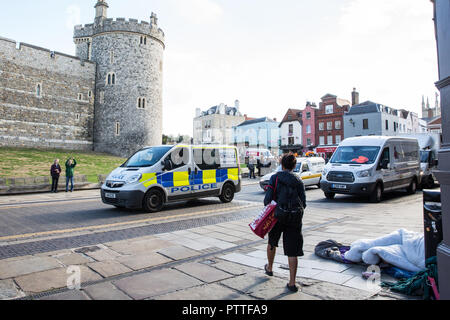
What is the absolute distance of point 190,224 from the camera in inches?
298

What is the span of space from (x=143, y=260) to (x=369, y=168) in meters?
9.66

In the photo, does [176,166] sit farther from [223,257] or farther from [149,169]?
[223,257]

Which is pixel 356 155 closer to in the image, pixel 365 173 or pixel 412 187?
pixel 365 173

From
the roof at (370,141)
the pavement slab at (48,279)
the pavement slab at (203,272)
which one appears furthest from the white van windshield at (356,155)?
the pavement slab at (48,279)

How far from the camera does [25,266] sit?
434 cm

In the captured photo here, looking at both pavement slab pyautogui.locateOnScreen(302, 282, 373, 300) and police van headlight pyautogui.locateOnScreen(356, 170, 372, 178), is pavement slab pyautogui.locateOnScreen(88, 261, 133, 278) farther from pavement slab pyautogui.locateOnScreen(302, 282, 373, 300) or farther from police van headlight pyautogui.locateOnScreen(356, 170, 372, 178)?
police van headlight pyautogui.locateOnScreen(356, 170, 372, 178)

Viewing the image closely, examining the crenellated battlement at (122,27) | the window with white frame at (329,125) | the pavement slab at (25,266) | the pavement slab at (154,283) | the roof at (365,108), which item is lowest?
the pavement slab at (154,283)

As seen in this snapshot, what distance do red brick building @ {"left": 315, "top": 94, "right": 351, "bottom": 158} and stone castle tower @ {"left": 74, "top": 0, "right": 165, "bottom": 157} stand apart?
2846 centimetres

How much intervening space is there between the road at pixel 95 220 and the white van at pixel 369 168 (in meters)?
Result: 0.72

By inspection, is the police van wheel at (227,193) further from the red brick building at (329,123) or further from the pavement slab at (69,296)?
the red brick building at (329,123)

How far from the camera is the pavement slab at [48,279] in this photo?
360 cm

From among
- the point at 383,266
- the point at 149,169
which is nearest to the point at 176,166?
the point at 149,169

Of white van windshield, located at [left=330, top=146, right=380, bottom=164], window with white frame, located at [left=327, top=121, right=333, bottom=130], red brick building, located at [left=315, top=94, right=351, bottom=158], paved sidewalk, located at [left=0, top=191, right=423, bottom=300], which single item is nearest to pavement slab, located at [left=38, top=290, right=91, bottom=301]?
paved sidewalk, located at [left=0, top=191, right=423, bottom=300]

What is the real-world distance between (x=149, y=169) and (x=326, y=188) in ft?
23.3
